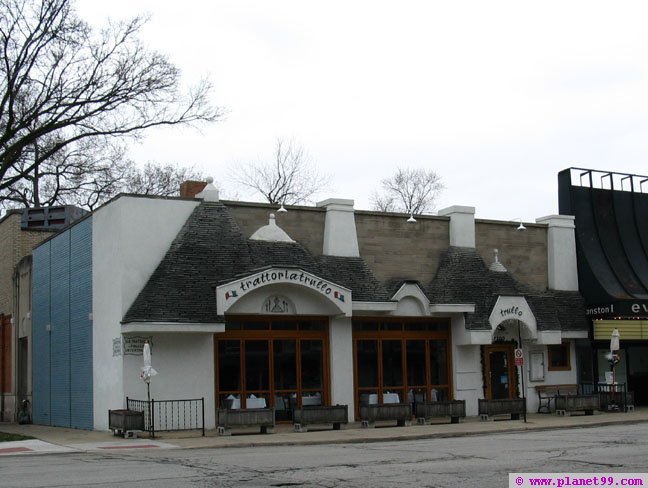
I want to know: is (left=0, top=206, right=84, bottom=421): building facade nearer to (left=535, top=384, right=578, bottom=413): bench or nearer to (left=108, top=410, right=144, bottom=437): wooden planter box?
(left=108, top=410, right=144, bottom=437): wooden planter box

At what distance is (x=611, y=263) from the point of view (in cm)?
3353

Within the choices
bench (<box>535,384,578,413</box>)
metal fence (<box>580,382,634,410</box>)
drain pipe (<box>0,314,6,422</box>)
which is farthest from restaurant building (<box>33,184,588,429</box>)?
drain pipe (<box>0,314,6,422</box>)

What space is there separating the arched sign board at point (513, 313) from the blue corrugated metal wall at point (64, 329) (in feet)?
41.7

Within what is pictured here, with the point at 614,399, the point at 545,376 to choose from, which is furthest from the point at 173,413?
the point at 614,399

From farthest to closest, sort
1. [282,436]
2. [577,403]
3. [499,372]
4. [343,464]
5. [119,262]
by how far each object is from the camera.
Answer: [499,372] → [577,403] → [119,262] → [282,436] → [343,464]

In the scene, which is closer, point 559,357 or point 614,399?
point 614,399

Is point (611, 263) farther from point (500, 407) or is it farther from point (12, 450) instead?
point (12, 450)

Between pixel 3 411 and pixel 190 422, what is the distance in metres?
14.1

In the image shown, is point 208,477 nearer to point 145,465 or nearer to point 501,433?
point 145,465

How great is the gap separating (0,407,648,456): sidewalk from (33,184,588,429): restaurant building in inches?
61.2

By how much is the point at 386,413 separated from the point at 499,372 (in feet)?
21.1

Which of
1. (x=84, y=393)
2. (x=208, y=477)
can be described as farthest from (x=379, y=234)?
(x=208, y=477)

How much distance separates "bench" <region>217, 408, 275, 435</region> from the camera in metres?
24.0

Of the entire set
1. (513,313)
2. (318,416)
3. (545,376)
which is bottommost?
(318,416)
